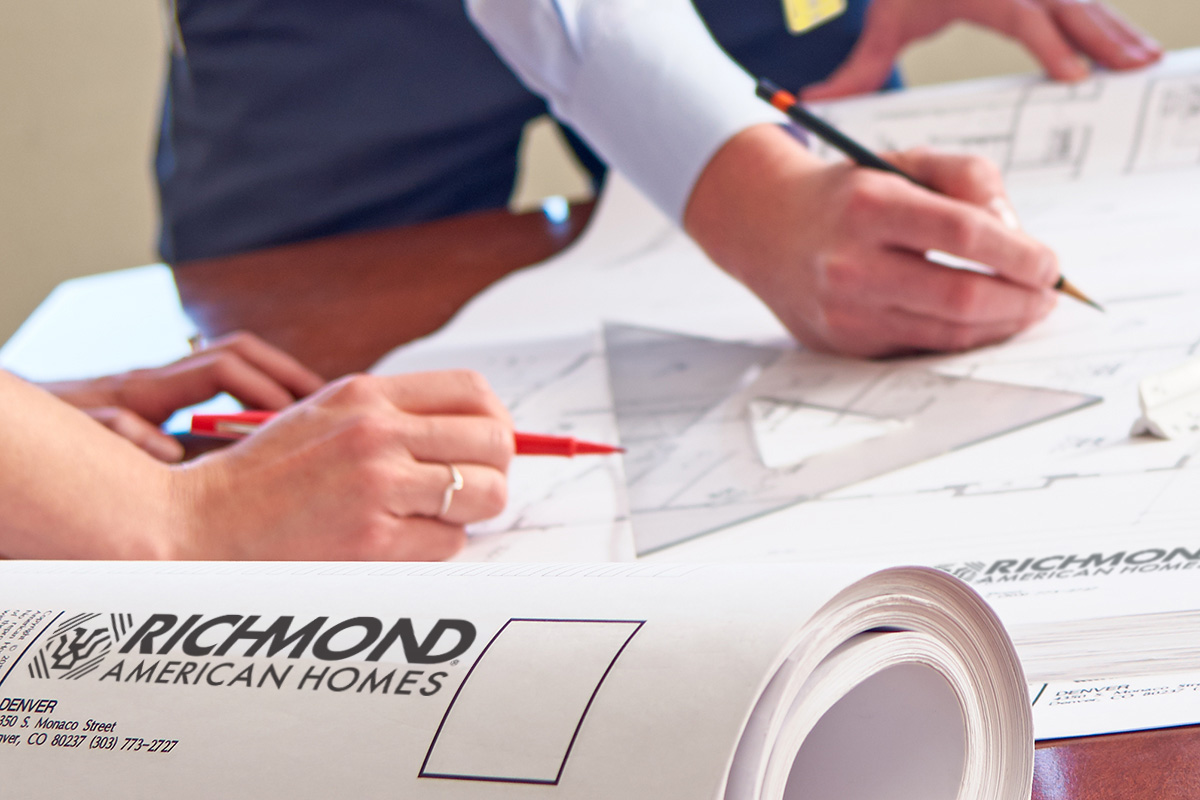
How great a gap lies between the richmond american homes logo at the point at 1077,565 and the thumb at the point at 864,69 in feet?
2.78

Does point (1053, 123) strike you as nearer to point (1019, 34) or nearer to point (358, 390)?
point (1019, 34)

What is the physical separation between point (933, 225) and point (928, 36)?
2.47ft

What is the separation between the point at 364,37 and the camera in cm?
109

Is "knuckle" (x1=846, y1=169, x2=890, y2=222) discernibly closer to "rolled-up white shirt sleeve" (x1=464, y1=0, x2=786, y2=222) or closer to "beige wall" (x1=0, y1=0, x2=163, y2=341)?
"rolled-up white shirt sleeve" (x1=464, y1=0, x2=786, y2=222)

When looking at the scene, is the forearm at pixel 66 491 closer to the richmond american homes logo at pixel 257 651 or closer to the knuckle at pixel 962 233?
the richmond american homes logo at pixel 257 651

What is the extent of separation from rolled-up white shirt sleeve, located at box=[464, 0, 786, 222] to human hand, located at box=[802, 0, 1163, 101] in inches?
16.3

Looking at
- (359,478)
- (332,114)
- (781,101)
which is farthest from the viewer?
(332,114)

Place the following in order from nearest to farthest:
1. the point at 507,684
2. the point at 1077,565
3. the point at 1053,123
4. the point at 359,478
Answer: the point at 507,684 → the point at 1077,565 → the point at 359,478 → the point at 1053,123

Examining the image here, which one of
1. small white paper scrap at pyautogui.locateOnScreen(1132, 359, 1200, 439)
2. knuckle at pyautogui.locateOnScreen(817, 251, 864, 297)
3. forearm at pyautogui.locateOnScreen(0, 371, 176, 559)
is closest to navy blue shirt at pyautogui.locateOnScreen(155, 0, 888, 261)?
knuckle at pyautogui.locateOnScreen(817, 251, 864, 297)

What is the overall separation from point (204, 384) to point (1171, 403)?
0.64 m

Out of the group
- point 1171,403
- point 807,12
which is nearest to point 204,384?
point 1171,403

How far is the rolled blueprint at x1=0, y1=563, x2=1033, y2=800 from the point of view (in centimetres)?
24

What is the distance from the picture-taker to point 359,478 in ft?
1.74

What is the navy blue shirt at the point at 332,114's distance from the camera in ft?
3.58
